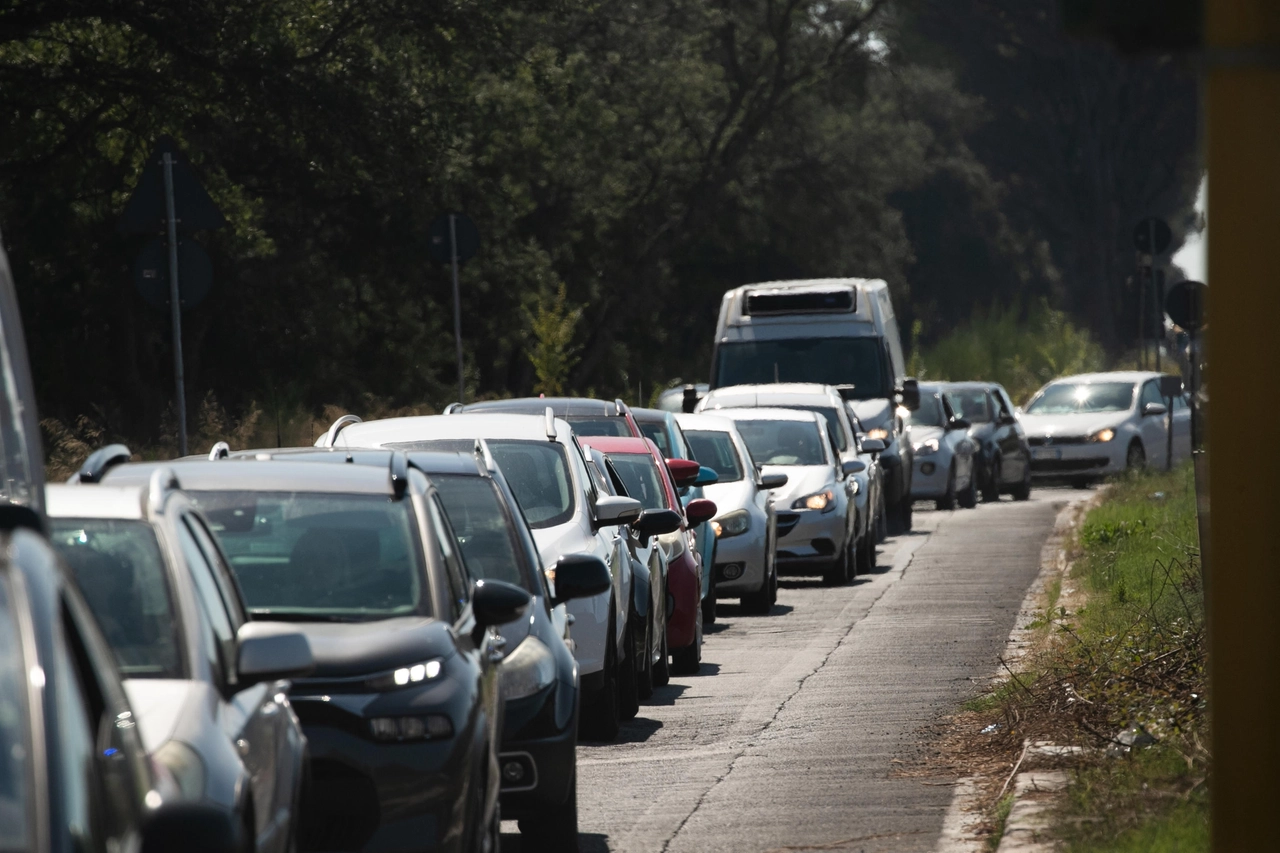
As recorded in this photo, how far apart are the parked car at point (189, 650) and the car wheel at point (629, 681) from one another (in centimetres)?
553

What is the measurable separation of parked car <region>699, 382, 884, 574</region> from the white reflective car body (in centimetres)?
1046

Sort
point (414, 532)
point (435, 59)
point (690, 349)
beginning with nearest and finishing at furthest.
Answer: point (414, 532) < point (435, 59) < point (690, 349)

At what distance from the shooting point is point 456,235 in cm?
2108

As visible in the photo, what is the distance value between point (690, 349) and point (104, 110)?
111ft

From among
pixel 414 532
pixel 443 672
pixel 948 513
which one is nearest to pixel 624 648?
pixel 414 532

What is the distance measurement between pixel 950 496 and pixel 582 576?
24.4 m

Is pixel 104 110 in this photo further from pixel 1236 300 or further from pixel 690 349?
pixel 690 349

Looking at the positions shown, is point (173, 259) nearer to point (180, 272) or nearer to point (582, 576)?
point (180, 272)

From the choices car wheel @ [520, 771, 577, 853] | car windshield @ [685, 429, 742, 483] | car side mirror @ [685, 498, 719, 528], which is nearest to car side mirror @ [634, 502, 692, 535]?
car side mirror @ [685, 498, 719, 528]

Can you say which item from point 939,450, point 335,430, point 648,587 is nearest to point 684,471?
point 648,587

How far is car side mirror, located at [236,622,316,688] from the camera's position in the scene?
209 inches

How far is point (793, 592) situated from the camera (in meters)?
21.0

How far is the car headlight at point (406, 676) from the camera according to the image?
648 centimetres

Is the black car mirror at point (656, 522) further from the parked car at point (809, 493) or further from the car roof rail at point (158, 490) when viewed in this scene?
the parked car at point (809, 493)
